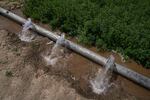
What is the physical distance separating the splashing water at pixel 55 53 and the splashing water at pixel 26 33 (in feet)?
3.66

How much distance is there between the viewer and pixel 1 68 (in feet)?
27.0

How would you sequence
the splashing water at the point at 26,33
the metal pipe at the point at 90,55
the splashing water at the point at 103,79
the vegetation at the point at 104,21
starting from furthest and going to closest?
the splashing water at the point at 26,33 < the vegetation at the point at 104,21 < the splashing water at the point at 103,79 < the metal pipe at the point at 90,55

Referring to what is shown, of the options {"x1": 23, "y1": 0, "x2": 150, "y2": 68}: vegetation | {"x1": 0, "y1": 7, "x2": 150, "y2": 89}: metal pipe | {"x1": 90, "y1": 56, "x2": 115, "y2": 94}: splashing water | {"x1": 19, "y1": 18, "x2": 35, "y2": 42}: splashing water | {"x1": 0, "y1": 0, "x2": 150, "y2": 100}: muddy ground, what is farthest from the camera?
{"x1": 19, "y1": 18, "x2": 35, "y2": 42}: splashing water

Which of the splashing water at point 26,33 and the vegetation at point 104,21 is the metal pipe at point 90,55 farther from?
the vegetation at point 104,21

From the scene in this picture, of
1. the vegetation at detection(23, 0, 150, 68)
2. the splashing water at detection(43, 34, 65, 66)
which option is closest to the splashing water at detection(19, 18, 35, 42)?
the vegetation at detection(23, 0, 150, 68)

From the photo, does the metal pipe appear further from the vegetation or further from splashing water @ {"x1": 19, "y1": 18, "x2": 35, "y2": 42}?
the vegetation

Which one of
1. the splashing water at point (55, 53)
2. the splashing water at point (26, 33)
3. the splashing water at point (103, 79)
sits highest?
the splashing water at point (103, 79)

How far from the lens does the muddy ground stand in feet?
24.4

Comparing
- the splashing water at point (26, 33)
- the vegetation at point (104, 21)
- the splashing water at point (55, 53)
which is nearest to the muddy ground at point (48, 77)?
the splashing water at point (55, 53)

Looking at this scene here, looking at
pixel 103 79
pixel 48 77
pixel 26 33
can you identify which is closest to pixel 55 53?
pixel 48 77

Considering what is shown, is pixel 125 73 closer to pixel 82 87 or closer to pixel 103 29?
pixel 82 87

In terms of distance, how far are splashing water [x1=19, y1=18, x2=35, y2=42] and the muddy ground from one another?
0.26 metres

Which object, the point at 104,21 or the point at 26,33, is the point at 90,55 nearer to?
the point at 104,21

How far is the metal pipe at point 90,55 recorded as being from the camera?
753 cm
